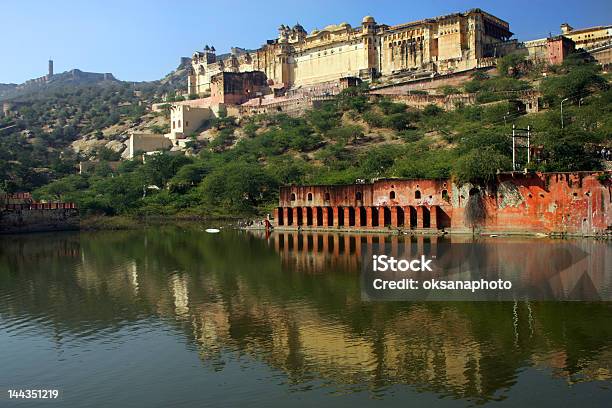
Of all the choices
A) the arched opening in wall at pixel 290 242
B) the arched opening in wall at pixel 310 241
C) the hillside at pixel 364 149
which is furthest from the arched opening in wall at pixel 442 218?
the arched opening in wall at pixel 290 242

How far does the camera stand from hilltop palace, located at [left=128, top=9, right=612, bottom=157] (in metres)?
63.1

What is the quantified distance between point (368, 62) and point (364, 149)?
20225 mm

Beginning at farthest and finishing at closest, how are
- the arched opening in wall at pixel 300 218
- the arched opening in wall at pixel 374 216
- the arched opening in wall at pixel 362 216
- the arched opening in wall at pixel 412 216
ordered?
the arched opening in wall at pixel 300 218 < the arched opening in wall at pixel 362 216 < the arched opening in wall at pixel 374 216 < the arched opening in wall at pixel 412 216

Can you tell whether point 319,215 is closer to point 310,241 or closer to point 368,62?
point 310,241

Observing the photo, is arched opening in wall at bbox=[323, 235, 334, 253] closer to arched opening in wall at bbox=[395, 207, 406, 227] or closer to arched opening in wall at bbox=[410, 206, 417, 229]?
arched opening in wall at bbox=[395, 207, 406, 227]

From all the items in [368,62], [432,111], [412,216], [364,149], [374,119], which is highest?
[368,62]

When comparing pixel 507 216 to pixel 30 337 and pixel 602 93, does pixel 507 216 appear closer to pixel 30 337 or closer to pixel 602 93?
pixel 602 93

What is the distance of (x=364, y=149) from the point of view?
54.6 meters

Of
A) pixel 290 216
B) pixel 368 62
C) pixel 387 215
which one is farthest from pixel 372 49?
pixel 387 215

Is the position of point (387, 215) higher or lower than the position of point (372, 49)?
lower

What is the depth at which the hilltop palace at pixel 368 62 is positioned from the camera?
6309 cm

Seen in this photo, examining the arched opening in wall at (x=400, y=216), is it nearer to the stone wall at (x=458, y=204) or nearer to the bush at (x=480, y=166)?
the stone wall at (x=458, y=204)

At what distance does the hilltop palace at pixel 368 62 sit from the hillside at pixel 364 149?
2761mm

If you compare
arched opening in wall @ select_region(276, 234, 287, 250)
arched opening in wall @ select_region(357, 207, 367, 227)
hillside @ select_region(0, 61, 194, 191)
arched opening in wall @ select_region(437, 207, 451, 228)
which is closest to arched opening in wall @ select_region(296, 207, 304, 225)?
arched opening in wall @ select_region(276, 234, 287, 250)
